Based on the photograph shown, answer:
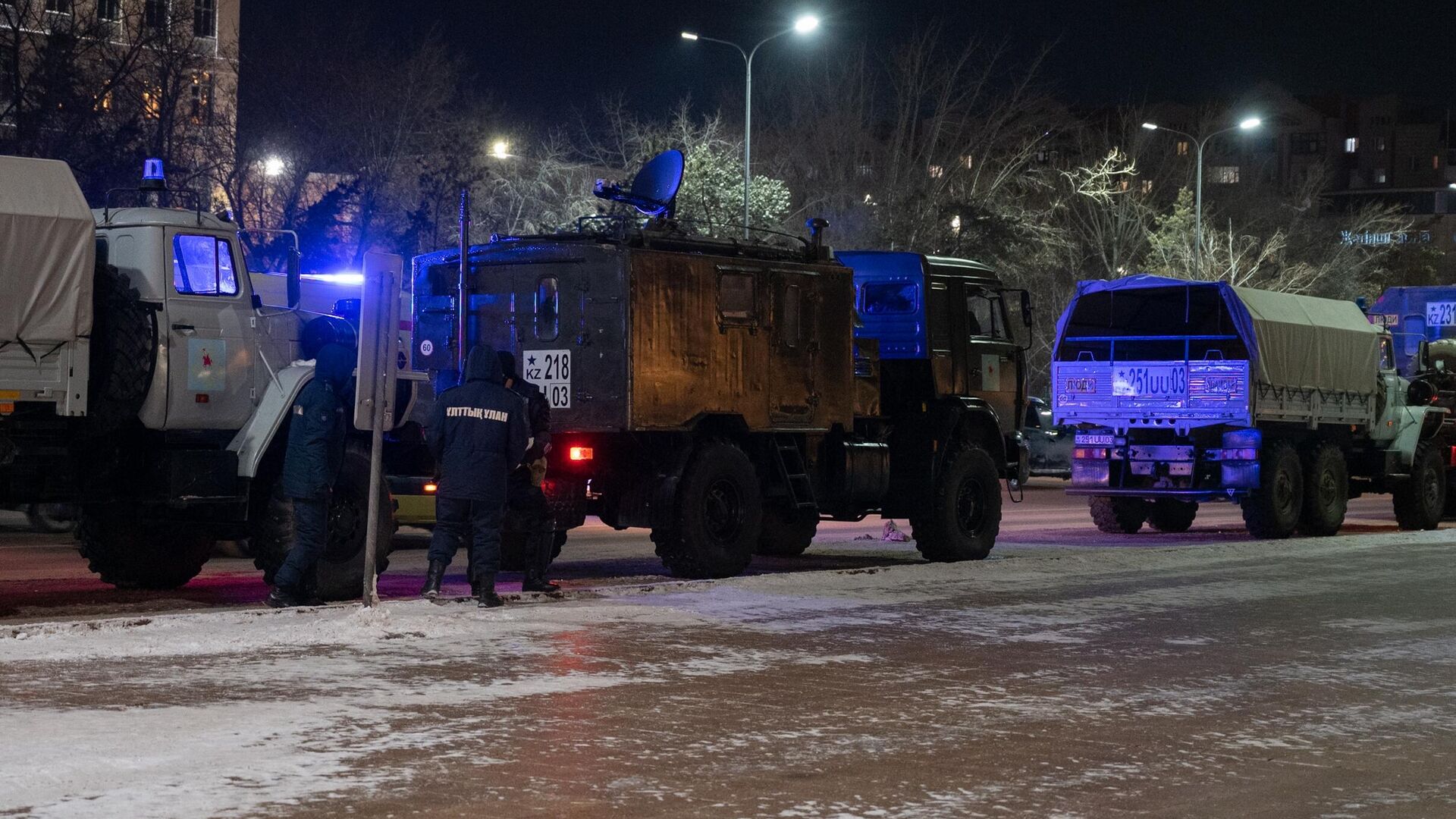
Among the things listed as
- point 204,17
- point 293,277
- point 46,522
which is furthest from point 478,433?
point 204,17

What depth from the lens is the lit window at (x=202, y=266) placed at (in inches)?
516

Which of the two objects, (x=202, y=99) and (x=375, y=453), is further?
(x=202, y=99)

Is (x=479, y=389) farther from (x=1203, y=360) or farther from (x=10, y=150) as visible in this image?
(x=10, y=150)

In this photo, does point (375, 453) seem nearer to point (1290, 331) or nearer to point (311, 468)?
point (311, 468)

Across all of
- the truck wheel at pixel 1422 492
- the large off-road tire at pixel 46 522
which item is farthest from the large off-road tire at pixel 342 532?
the truck wheel at pixel 1422 492

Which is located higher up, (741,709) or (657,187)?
(657,187)

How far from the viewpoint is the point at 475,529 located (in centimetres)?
1212

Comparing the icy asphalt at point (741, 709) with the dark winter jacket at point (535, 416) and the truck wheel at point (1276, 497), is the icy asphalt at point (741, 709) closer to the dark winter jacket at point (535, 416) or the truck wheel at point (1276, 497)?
the dark winter jacket at point (535, 416)

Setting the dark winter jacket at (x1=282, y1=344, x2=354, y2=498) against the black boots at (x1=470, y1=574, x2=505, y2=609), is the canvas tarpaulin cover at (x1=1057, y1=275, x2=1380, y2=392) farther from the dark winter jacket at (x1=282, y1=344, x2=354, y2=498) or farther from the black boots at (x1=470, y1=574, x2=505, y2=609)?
the dark winter jacket at (x1=282, y1=344, x2=354, y2=498)

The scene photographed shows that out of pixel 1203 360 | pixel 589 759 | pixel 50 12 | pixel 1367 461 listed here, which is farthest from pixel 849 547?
pixel 50 12

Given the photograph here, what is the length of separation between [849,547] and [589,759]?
41.7 ft

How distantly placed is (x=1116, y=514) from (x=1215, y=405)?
101 inches

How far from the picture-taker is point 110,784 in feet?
22.0

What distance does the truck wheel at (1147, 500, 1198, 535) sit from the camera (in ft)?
78.6
